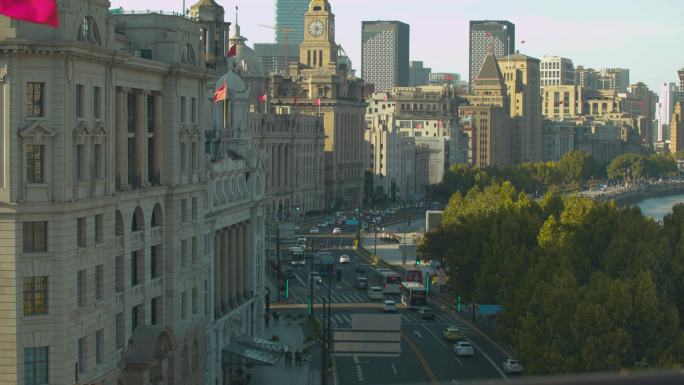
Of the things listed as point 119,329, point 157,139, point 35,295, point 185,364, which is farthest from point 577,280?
point 35,295

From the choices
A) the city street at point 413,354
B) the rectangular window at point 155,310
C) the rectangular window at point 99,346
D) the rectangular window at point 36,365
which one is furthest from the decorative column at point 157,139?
the city street at point 413,354

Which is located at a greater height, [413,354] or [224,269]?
[224,269]

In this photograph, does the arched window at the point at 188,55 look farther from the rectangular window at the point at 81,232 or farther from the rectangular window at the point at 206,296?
the rectangular window at the point at 81,232

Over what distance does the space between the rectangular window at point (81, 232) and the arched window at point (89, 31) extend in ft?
17.2

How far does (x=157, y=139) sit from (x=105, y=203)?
7.12 m

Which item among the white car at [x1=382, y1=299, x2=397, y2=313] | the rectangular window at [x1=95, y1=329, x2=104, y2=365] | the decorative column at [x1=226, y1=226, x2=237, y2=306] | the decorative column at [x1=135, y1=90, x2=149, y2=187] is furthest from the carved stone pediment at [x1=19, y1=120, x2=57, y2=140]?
the white car at [x1=382, y1=299, x2=397, y2=313]

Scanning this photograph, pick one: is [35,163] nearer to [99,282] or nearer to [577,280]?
[99,282]

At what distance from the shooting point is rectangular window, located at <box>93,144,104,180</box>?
4159 cm

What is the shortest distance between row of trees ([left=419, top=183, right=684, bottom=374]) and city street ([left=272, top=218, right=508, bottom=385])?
231 cm

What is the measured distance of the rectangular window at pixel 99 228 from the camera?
139ft

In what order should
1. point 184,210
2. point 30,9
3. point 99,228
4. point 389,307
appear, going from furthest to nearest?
point 389,307 → point 184,210 → point 99,228 → point 30,9

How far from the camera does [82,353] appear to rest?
40.9m

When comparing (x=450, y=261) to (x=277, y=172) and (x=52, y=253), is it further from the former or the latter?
(x=277, y=172)

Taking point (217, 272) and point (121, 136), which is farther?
point (217, 272)
